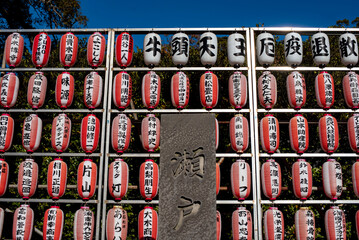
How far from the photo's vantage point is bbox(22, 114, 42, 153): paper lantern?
6684 millimetres

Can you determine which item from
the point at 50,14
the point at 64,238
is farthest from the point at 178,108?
the point at 50,14

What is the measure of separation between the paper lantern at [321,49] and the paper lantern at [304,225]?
3372mm

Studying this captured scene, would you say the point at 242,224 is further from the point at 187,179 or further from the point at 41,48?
the point at 41,48

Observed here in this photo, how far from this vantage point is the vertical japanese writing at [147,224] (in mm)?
6227

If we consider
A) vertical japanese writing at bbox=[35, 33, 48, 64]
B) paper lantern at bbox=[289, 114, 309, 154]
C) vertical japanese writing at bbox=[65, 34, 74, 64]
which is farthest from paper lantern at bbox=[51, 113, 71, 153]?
paper lantern at bbox=[289, 114, 309, 154]

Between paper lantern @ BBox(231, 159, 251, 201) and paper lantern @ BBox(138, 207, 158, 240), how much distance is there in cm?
180

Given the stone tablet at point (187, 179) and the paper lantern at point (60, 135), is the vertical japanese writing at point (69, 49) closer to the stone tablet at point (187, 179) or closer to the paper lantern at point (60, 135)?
the paper lantern at point (60, 135)

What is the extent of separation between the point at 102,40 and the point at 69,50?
81cm

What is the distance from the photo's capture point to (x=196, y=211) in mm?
4223

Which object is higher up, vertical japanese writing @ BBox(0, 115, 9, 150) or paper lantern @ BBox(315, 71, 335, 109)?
paper lantern @ BBox(315, 71, 335, 109)

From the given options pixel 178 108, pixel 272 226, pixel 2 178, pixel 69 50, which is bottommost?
pixel 272 226

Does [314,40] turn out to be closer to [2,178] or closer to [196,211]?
[196,211]

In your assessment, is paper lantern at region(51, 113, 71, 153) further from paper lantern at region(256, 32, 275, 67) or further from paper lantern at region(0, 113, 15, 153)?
paper lantern at region(256, 32, 275, 67)

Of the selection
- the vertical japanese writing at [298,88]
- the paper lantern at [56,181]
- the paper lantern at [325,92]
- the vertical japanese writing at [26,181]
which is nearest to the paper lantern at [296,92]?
the vertical japanese writing at [298,88]
